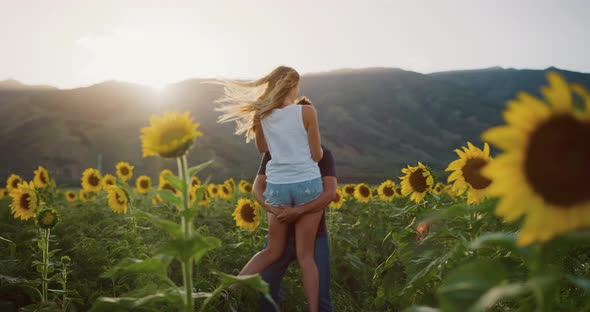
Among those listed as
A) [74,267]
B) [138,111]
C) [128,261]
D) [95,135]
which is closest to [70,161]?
[95,135]

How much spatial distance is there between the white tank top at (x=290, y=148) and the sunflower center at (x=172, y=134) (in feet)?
5.00

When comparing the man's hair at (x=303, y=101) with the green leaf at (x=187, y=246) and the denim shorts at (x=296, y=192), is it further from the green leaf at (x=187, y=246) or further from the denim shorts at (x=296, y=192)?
the green leaf at (x=187, y=246)

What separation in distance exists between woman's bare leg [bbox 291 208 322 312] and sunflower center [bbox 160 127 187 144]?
5.31ft

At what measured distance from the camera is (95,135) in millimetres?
41469

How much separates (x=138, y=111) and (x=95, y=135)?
23.0 feet

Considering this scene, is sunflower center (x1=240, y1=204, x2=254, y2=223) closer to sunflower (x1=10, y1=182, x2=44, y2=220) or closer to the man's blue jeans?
the man's blue jeans

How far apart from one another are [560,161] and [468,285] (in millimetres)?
379

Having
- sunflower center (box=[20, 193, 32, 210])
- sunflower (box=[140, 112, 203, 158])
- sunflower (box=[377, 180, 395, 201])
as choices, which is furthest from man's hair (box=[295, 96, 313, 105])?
sunflower (box=[377, 180, 395, 201])

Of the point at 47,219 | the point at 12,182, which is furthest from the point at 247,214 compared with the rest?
the point at 12,182

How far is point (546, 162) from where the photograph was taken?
1129mm

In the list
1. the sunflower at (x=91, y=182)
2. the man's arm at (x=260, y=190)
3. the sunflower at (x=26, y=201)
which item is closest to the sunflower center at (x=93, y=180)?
the sunflower at (x=91, y=182)

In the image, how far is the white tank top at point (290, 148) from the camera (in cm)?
334

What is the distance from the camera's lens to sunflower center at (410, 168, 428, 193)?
3652 mm

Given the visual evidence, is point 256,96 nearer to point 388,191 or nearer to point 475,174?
point 475,174
